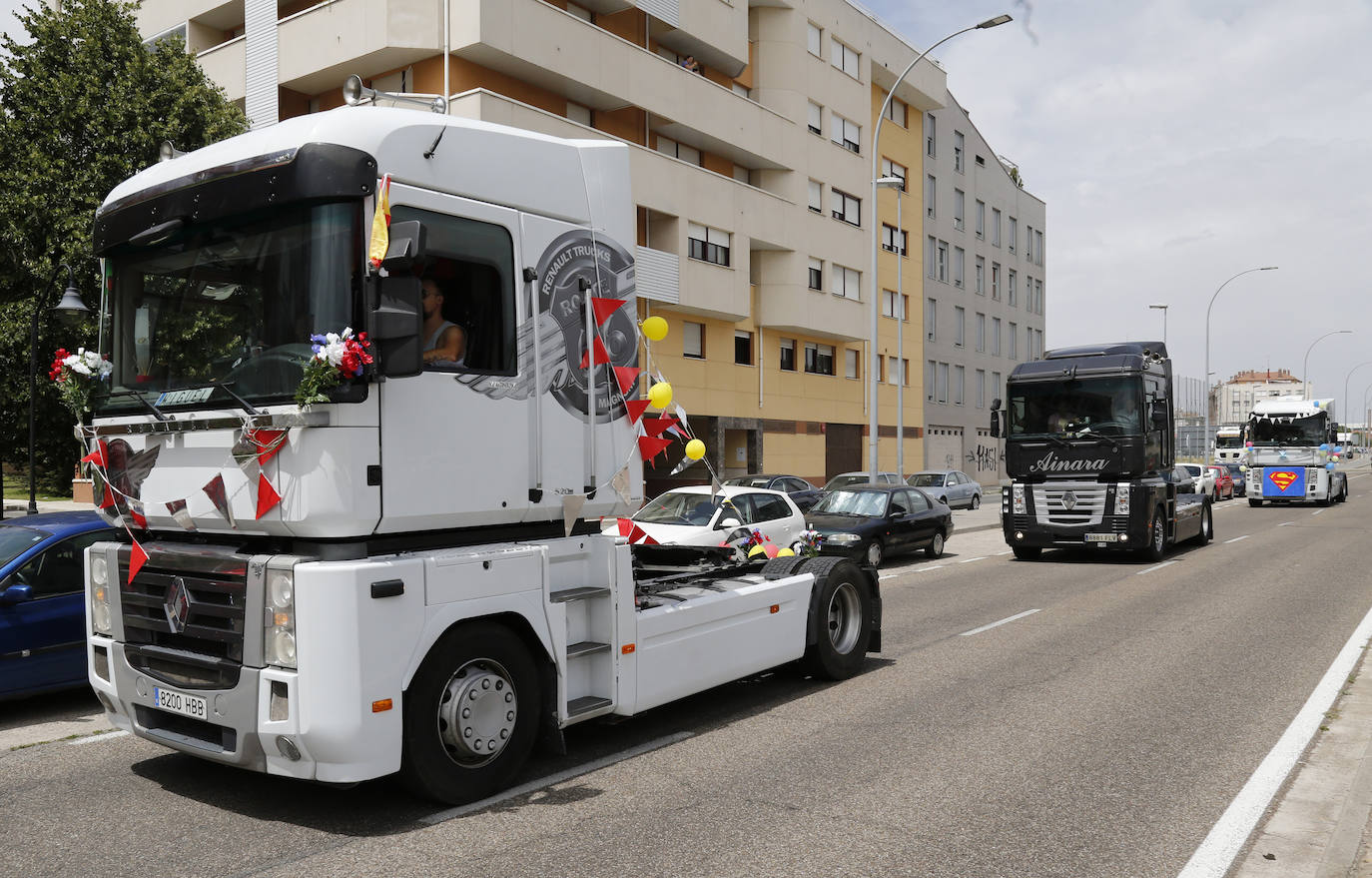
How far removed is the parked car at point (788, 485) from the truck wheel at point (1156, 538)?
7373mm

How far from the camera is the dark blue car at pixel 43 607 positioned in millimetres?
7055

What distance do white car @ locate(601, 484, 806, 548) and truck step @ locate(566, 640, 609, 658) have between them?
7.91 m

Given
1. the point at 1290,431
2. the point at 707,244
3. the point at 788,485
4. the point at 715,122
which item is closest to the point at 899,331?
the point at 707,244

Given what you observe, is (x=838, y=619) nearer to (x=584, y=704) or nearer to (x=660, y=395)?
(x=660, y=395)

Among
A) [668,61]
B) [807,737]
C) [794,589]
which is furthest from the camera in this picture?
[668,61]

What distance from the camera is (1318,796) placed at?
532 centimetres

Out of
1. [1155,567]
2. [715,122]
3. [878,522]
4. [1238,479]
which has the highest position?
[715,122]

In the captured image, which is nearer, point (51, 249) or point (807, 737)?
point (807, 737)

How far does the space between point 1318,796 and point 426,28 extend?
2380 cm

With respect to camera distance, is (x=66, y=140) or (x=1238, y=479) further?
(x=1238, y=479)

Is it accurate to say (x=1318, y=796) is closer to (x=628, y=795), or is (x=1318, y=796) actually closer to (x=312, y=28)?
(x=628, y=795)

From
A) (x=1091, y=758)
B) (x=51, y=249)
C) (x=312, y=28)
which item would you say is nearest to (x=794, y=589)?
(x=1091, y=758)

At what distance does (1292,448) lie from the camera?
34500 millimetres

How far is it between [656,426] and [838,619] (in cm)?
280
